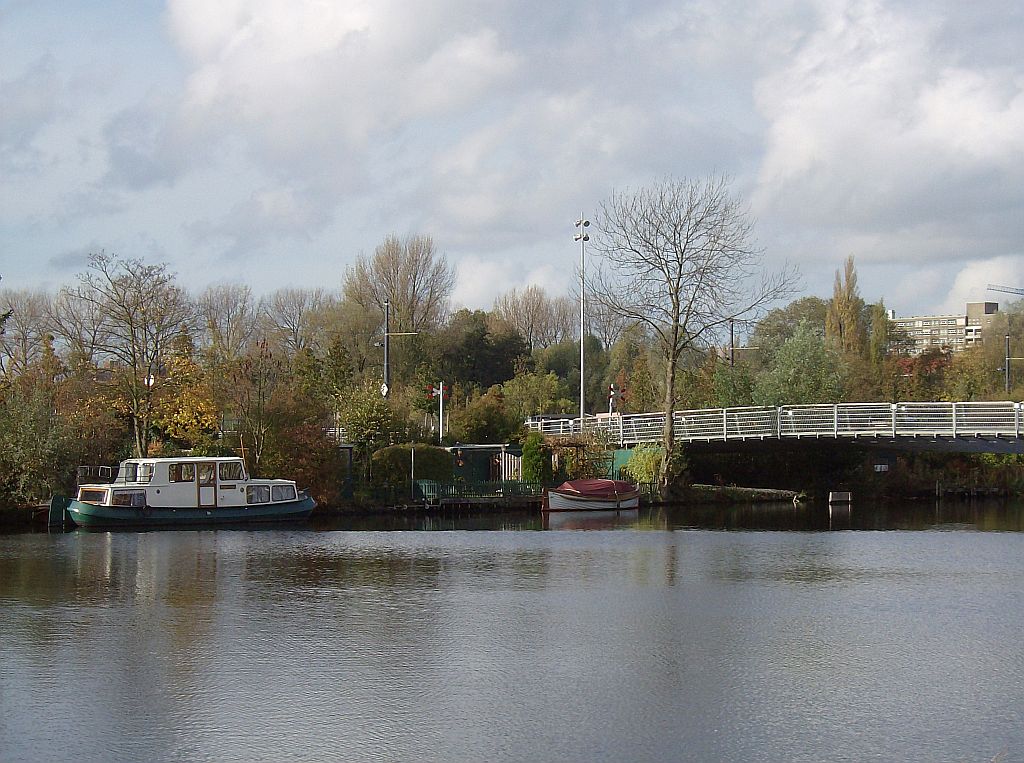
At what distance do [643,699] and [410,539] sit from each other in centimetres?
2181

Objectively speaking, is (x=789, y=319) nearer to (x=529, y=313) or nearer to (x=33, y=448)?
(x=529, y=313)

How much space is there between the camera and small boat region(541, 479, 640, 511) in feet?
156

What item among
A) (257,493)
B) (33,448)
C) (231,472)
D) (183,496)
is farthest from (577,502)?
(33,448)

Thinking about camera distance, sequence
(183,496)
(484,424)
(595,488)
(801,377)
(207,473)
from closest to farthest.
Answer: (183,496), (207,473), (595,488), (484,424), (801,377)

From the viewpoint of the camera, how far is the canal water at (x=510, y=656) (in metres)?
11.3

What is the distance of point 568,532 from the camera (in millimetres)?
37531

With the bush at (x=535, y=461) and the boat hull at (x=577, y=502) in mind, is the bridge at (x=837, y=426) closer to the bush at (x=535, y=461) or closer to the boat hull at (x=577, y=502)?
the bush at (x=535, y=461)

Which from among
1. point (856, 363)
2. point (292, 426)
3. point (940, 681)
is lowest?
point (940, 681)

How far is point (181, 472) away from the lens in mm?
39250

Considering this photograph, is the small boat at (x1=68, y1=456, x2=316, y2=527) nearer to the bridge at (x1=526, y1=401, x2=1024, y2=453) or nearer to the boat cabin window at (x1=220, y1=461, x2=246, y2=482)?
the boat cabin window at (x1=220, y1=461, x2=246, y2=482)

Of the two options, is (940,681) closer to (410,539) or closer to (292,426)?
(410,539)

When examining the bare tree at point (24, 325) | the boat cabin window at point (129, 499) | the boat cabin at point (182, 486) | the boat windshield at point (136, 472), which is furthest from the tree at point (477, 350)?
the boat cabin window at point (129, 499)

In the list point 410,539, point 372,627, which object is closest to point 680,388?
point 410,539

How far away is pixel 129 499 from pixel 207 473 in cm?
270
